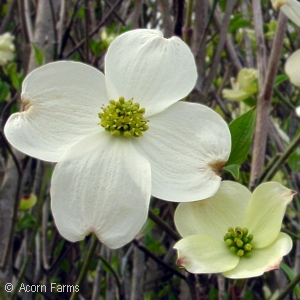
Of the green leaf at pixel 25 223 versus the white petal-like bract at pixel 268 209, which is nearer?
the white petal-like bract at pixel 268 209

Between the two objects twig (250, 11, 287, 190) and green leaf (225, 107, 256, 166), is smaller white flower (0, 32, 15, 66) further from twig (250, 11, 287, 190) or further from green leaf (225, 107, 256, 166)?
green leaf (225, 107, 256, 166)

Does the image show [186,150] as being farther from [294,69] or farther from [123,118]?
[294,69]

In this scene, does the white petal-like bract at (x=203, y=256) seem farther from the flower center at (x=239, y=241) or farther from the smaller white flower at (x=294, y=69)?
the smaller white flower at (x=294, y=69)

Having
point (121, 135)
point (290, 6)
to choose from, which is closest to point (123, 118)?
point (121, 135)

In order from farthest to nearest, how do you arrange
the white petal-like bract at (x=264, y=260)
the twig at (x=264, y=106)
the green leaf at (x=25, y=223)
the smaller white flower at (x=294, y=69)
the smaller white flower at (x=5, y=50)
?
the smaller white flower at (x=5, y=50) < the green leaf at (x=25, y=223) < the twig at (x=264, y=106) < the smaller white flower at (x=294, y=69) < the white petal-like bract at (x=264, y=260)

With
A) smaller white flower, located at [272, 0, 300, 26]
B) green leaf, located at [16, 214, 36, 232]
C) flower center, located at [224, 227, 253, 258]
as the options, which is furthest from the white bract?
green leaf, located at [16, 214, 36, 232]

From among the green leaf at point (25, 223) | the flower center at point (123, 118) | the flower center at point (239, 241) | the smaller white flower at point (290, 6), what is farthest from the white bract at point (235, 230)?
the green leaf at point (25, 223)
